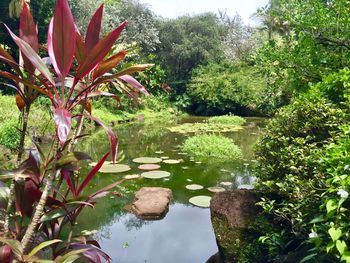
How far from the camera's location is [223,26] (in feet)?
68.8

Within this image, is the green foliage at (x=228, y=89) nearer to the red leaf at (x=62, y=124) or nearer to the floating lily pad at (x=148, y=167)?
the floating lily pad at (x=148, y=167)

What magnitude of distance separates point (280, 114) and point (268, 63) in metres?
1.09

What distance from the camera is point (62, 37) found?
1.16 meters

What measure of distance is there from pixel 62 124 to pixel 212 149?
6.74m

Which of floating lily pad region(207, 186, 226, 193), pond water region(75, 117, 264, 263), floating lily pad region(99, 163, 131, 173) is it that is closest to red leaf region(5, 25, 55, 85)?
pond water region(75, 117, 264, 263)

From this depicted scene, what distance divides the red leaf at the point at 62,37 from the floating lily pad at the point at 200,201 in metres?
3.65

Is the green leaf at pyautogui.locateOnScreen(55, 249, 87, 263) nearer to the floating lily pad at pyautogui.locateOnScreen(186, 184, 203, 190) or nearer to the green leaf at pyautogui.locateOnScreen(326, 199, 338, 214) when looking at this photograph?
the green leaf at pyautogui.locateOnScreen(326, 199, 338, 214)

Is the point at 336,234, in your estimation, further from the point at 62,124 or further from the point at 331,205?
the point at 62,124

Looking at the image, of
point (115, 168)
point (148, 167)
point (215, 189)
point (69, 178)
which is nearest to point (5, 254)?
A: point (69, 178)

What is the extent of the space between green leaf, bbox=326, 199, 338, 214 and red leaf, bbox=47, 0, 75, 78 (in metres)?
1.23

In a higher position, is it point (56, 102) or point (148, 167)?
point (56, 102)

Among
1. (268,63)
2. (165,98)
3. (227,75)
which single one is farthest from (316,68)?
(165,98)

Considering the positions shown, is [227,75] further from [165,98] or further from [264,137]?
[264,137]

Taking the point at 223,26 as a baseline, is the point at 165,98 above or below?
below
